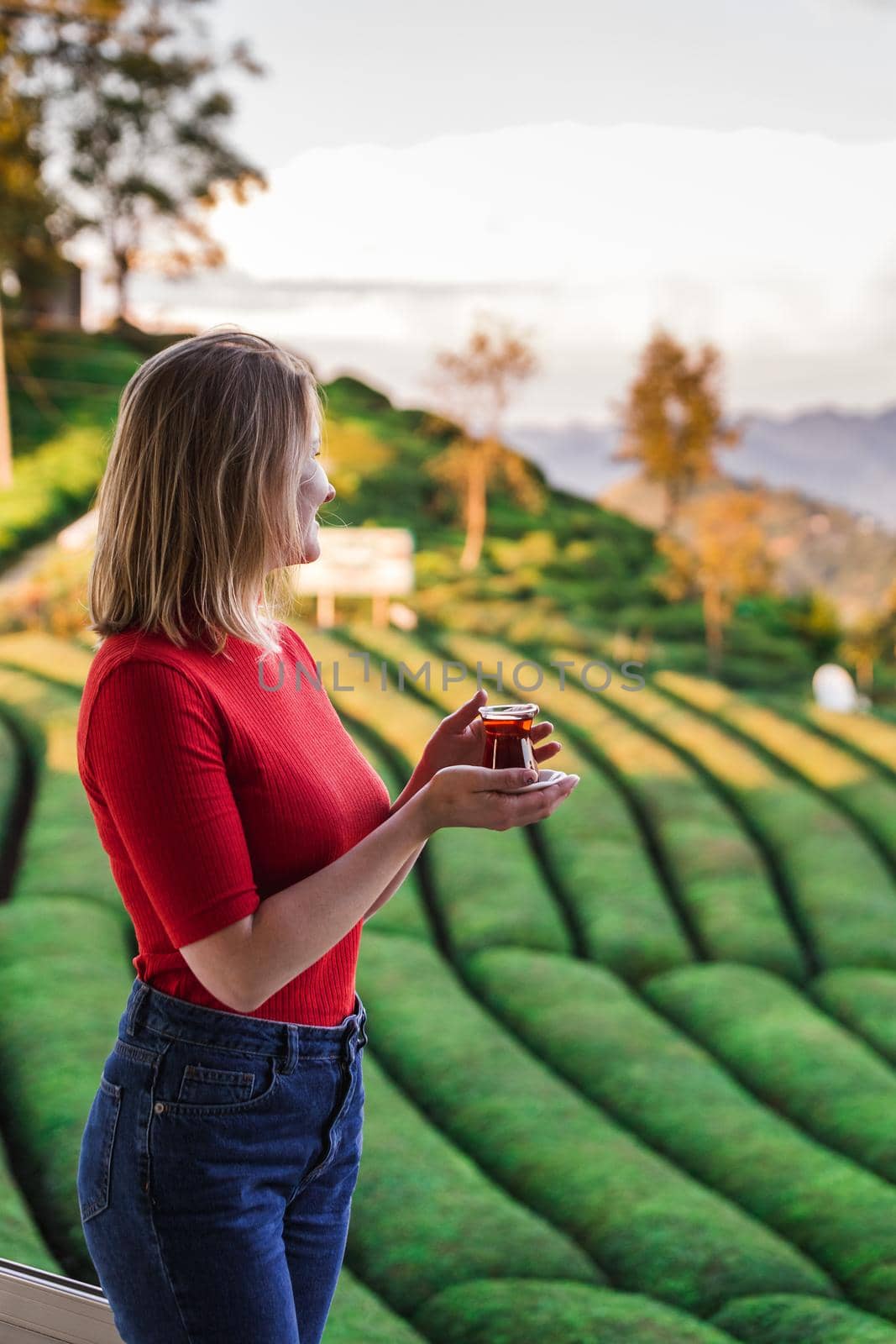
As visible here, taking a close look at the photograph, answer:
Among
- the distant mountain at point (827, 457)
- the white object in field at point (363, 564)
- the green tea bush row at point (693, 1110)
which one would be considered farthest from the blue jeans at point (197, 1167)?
the distant mountain at point (827, 457)

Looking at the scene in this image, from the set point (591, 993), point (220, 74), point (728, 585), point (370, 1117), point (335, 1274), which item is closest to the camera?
point (335, 1274)

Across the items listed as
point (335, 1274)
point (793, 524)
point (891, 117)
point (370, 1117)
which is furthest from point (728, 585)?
point (335, 1274)

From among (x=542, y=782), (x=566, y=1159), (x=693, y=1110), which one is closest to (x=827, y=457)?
(x=693, y=1110)

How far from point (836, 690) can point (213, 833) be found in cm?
826

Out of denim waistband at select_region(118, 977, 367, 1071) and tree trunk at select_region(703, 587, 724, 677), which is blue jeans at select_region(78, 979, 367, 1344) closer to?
denim waistband at select_region(118, 977, 367, 1071)

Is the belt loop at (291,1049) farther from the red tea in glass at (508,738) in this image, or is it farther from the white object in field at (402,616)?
the white object in field at (402,616)

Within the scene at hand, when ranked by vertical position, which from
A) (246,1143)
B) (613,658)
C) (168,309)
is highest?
(168,309)

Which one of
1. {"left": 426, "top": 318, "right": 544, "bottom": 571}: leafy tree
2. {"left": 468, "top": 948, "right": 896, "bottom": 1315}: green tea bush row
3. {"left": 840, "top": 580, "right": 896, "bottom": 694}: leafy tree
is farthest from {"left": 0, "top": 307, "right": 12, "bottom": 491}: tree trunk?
{"left": 840, "top": 580, "right": 896, "bottom": 694}: leafy tree

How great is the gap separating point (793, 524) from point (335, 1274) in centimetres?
794

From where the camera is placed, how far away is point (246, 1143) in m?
1.38

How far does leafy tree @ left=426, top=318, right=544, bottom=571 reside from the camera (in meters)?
8.97

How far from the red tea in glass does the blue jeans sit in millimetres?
385

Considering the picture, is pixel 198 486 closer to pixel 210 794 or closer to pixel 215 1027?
pixel 210 794

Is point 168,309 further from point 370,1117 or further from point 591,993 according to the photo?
point 370,1117
